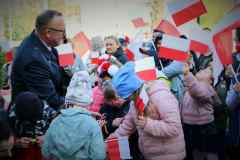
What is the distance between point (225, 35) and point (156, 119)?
3.98 feet

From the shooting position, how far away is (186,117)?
11.9ft

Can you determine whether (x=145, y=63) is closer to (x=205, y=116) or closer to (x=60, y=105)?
(x=60, y=105)

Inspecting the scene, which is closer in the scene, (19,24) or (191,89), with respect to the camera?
(191,89)

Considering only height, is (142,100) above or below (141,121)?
above

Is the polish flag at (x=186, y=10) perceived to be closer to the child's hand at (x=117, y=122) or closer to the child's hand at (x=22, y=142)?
the child's hand at (x=117, y=122)

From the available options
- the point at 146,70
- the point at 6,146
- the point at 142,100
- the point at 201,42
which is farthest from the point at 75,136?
the point at 201,42

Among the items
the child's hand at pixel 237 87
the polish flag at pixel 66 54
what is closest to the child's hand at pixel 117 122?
the polish flag at pixel 66 54

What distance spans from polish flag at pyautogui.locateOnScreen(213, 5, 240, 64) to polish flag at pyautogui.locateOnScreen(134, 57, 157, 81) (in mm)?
935

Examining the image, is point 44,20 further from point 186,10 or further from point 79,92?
point 186,10

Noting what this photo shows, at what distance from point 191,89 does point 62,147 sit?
4.62 ft

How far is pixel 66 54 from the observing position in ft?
12.1

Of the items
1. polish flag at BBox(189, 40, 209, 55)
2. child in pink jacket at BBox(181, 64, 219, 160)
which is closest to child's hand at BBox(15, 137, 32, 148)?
child in pink jacket at BBox(181, 64, 219, 160)

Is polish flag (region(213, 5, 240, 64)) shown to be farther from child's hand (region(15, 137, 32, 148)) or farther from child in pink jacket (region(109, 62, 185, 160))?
child's hand (region(15, 137, 32, 148))

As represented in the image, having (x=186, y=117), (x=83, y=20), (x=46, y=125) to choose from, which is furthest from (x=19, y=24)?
(x=46, y=125)
